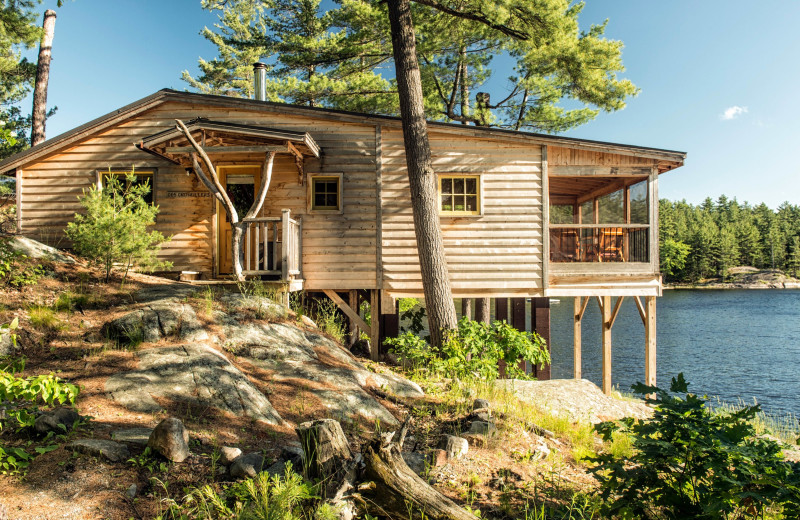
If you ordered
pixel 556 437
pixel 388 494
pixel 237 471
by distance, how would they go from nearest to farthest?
pixel 388 494, pixel 237 471, pixel 556 437

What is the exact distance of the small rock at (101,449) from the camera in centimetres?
304

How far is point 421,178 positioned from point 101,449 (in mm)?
6121

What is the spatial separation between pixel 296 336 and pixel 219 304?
1316 mm

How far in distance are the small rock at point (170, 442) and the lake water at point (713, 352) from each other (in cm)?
1114

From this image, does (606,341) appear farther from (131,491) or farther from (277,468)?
(131,491)

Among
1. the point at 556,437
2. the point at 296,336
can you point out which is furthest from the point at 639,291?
the point at 296,336

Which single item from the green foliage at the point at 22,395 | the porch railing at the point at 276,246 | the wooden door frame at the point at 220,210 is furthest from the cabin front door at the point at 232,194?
the green foliage at the point at 22,395

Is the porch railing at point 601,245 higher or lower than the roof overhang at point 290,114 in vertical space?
lower

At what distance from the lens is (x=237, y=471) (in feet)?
10.3

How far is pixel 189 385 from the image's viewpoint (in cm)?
448

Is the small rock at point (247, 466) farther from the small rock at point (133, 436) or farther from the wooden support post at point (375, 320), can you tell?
the wooden support post at point (375, 320)

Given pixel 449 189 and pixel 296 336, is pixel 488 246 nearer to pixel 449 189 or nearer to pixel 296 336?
pixel 449 189

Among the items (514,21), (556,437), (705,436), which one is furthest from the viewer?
(514,21)

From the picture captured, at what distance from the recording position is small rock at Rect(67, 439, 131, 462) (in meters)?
3.04
